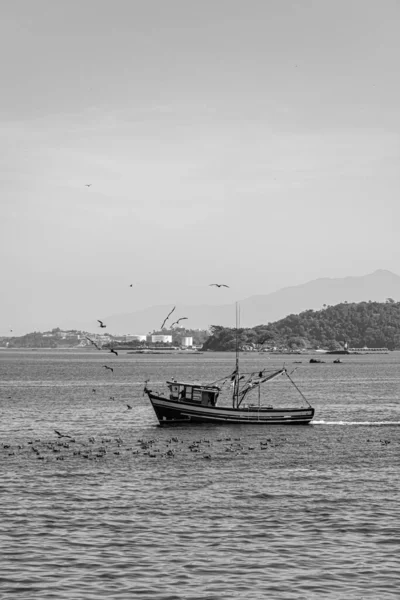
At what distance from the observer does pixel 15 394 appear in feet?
396

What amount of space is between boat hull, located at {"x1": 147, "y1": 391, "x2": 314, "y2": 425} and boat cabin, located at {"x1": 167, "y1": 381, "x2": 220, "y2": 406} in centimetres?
75

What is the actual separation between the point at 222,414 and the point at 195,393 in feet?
11.6

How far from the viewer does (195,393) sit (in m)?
78.3

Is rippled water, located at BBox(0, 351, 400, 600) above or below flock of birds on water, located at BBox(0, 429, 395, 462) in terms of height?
below

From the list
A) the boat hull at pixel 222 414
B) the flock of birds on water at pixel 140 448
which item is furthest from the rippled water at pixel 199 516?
the boat hull at pixel 222 414

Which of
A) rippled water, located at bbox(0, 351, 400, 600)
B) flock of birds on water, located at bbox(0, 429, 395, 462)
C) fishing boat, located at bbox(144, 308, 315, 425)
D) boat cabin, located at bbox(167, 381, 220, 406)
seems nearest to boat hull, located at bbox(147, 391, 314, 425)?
fishing boat, located at bbox(144, 308, 315, 425)

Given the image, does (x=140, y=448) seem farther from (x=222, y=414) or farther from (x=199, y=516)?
(x=199, y=516)

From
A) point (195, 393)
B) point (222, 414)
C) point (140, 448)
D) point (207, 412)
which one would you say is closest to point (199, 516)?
point (140, 448)

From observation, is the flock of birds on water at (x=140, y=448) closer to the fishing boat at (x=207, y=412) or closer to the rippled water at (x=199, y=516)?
the rippled water at (x=199, y=516)

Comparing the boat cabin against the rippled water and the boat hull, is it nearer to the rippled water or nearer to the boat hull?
the boat hull

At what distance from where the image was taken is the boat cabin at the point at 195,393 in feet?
255

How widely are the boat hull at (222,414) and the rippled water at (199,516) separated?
708 cm

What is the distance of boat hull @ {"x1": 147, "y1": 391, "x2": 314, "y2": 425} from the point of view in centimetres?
7606

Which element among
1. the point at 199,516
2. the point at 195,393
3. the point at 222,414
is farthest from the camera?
the point at 195,393
